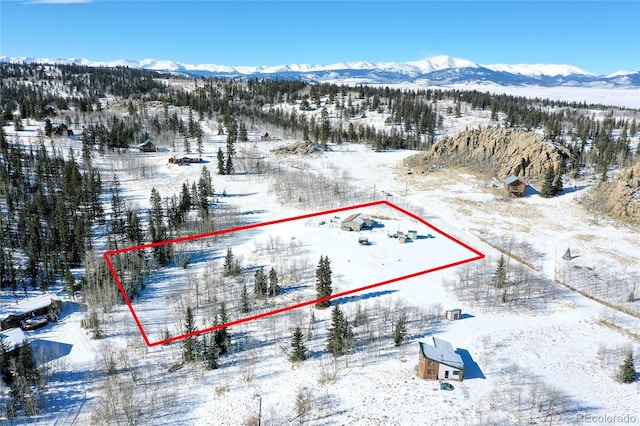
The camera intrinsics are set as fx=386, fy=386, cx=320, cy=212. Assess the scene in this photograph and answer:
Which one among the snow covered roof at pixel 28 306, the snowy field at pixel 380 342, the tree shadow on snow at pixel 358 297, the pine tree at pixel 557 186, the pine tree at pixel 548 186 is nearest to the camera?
the snowy field at pixel 380 342

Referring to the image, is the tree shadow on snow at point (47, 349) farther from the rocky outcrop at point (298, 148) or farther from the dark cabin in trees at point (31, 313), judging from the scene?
the rocky outcrop at point (298, 148)

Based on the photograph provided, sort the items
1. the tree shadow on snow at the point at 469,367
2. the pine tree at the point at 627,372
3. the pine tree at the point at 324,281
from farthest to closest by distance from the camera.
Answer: the pine tree at the point at 324,281 < the tree shadow on snow at the point at 469,367 < the pine tree at the point at 627,372

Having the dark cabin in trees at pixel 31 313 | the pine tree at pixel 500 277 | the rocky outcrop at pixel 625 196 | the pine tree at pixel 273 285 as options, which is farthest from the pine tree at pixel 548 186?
the dark cabin in trees at pixel 31 313

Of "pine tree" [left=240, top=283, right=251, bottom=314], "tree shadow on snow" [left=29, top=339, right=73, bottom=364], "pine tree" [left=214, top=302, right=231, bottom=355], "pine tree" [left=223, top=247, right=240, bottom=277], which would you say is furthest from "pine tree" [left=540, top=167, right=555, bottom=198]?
"tree shadow on snow" [left=29, top=339, right=73, bottom=364]

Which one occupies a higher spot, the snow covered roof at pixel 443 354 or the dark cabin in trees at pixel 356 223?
the dark cabin in trees at pixel 356 223

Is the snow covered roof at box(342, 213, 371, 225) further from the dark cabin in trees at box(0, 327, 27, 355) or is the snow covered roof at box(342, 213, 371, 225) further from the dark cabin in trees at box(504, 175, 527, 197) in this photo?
the dark cabin in trees at box(0, 327, 27, 355)

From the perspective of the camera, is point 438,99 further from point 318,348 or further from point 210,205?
point 318,348
